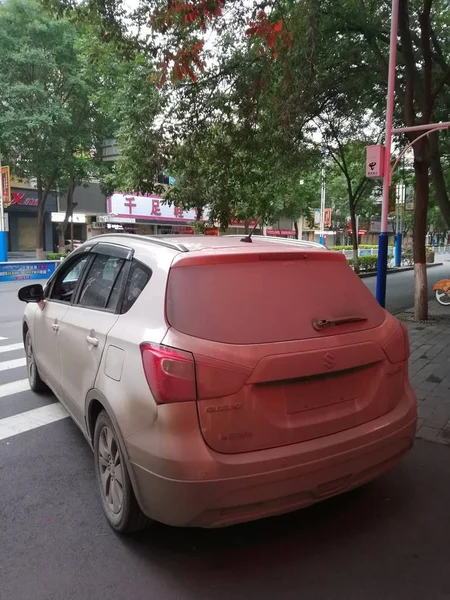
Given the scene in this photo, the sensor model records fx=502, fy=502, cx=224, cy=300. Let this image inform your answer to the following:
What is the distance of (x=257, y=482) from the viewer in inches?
92.0

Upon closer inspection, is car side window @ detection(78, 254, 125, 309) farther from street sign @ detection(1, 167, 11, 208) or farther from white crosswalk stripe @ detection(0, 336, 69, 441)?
street sign @ detection(1, 167, 11, 208)

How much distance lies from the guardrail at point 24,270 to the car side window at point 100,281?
14.6m

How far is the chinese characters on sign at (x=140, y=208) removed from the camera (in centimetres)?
3397

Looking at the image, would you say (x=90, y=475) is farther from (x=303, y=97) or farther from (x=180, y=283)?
(x=303, y=97)

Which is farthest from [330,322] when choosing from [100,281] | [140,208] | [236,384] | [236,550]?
[140,208]

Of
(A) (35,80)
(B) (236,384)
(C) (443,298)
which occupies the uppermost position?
(A) (35,80)

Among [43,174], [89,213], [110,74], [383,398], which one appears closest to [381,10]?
[110,74]

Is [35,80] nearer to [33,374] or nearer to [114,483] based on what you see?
[33,374]

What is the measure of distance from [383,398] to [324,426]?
1.57ft

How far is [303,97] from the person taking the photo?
32.9 ft

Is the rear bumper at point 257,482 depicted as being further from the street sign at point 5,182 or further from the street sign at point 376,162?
the street sign at point 5,182

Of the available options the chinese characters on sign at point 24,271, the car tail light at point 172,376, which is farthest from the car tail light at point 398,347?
the chinese characters on sign at point 24,271

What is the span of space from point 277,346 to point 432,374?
4278mm

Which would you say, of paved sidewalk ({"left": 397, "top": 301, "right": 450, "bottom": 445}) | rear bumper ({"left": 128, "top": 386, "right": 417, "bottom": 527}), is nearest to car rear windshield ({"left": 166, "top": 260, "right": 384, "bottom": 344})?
rear bumper ({"left": 128, "top": 386, "right": 417, "bottom": 527})
